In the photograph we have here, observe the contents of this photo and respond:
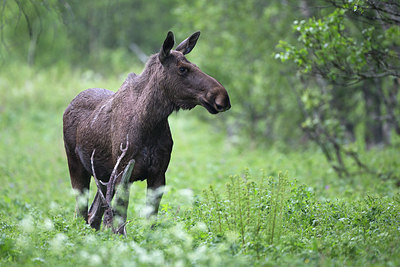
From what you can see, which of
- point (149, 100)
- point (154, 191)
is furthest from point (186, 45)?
point (154, 191)

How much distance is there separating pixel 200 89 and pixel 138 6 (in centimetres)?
3367

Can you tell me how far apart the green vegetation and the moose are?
57cm

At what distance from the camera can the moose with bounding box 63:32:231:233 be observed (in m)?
5.54

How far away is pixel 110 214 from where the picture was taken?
5.51 meters

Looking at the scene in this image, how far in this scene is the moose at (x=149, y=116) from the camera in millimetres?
5539

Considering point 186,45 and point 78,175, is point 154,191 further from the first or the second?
point 186,45

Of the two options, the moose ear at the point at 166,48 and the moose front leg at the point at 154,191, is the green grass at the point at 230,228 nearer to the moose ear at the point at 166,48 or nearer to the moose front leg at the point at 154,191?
the moose front leg at the point at 154,191

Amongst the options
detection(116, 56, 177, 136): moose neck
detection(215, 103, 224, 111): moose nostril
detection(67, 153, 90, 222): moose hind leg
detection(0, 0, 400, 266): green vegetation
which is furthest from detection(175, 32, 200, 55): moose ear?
detection(67, 153, 90, 222): moose hind leg

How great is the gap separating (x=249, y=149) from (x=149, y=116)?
38.3 feet

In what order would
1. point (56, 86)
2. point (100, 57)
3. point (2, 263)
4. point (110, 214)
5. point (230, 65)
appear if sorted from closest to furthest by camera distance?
point (2, 263) < point (110, 214) < point (230, 65) < point (56, 86) < point (100, 57)

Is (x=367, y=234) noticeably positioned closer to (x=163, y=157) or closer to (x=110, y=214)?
(x=163, y=157)

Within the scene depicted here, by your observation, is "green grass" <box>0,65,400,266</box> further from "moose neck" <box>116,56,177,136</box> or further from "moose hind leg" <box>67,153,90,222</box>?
"moose neck" <box>116,56,177,136</box>

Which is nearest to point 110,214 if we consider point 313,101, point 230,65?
point 313,101

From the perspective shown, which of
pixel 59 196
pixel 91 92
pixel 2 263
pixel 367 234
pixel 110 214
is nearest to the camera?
pixel 2 263
